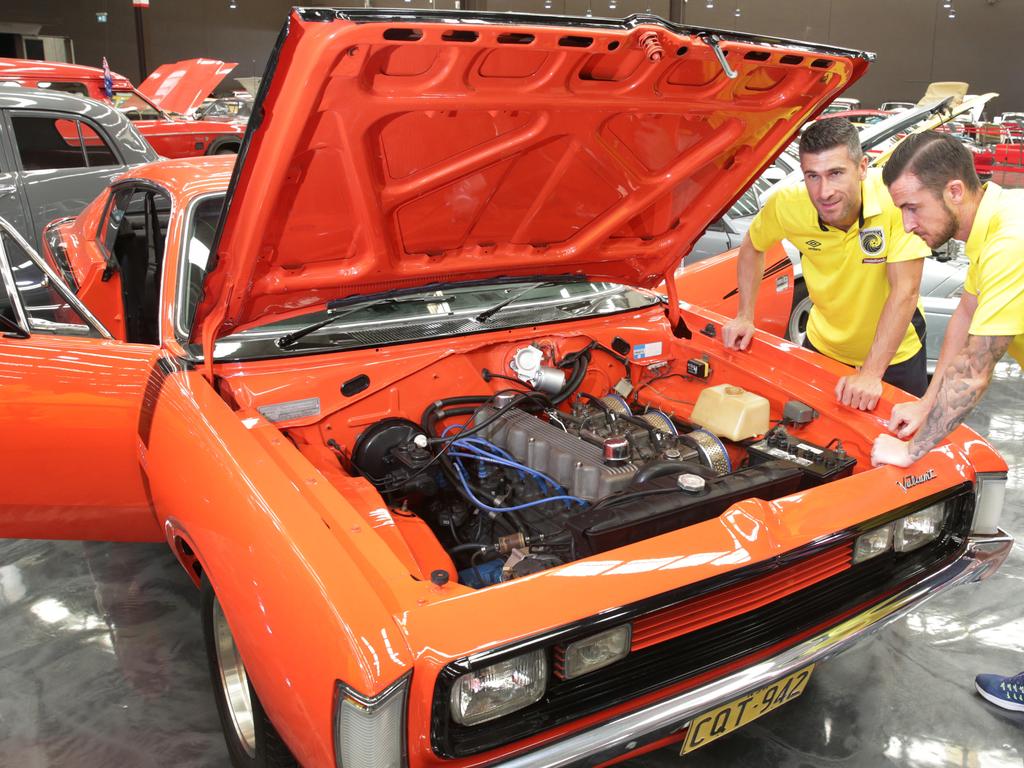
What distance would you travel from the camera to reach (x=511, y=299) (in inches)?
103

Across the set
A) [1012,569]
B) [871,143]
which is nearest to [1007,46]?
[871,143]

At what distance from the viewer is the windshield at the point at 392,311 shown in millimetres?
2268

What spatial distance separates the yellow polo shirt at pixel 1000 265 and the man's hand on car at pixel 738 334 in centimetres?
84

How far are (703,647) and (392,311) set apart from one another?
136 centimetres

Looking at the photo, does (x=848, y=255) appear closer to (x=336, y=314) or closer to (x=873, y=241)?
(x=873, y=241)

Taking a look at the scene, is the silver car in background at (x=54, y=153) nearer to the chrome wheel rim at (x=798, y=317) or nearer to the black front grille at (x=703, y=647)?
the chrome wheel rim at (x=798, y=317)

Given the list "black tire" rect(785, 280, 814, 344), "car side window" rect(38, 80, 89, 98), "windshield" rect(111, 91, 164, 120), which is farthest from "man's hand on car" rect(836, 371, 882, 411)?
"windshield" rect(111, 91, 164, 120)

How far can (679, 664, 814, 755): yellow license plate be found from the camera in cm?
163

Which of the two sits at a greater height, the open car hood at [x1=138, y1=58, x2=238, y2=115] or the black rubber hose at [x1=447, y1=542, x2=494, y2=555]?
the open car hood at [x1=138, y1=58, x2=238, y2=115]

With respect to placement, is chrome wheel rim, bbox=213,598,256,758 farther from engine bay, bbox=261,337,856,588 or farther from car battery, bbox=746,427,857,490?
car battery, bbox=746,427,857,490

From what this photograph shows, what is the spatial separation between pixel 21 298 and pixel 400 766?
1794mm

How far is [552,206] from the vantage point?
2.32 meters

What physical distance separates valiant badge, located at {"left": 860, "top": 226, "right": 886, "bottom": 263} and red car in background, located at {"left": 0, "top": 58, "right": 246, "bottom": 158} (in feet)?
14.5

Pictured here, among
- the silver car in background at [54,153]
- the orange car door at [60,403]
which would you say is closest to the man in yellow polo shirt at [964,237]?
the orange car door at [60,403]
